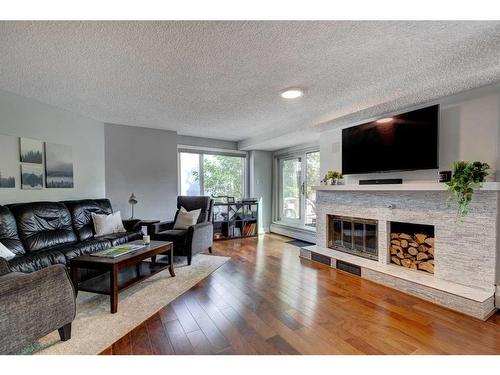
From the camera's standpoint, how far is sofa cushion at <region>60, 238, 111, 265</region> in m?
2.68

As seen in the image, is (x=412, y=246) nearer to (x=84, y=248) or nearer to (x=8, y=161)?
(x=84, y=248)

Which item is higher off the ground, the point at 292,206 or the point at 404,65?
the point at 404,65

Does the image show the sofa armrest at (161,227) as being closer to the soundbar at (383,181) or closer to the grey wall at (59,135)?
the grey wall at (59,135)

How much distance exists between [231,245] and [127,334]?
305 cm

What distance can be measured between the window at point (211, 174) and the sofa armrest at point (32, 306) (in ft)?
12.0

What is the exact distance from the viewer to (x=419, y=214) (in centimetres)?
282

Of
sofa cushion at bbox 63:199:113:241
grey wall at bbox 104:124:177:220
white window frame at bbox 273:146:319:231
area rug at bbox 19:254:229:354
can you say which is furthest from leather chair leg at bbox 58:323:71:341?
white window frame at bbox 273:146:319:231

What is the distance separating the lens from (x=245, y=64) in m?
2.19

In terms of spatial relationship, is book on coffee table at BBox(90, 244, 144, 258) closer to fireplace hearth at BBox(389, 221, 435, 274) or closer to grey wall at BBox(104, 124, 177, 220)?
grey wall at BBox(104, 124, 177, 220)

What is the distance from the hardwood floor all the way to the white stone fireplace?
0.16 m

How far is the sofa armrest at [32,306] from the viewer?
145 cm

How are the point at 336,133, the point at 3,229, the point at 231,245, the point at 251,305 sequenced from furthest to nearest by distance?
the point at 231,245 → the point at 336,133 → the point at 3,229 → the point at 251,305
